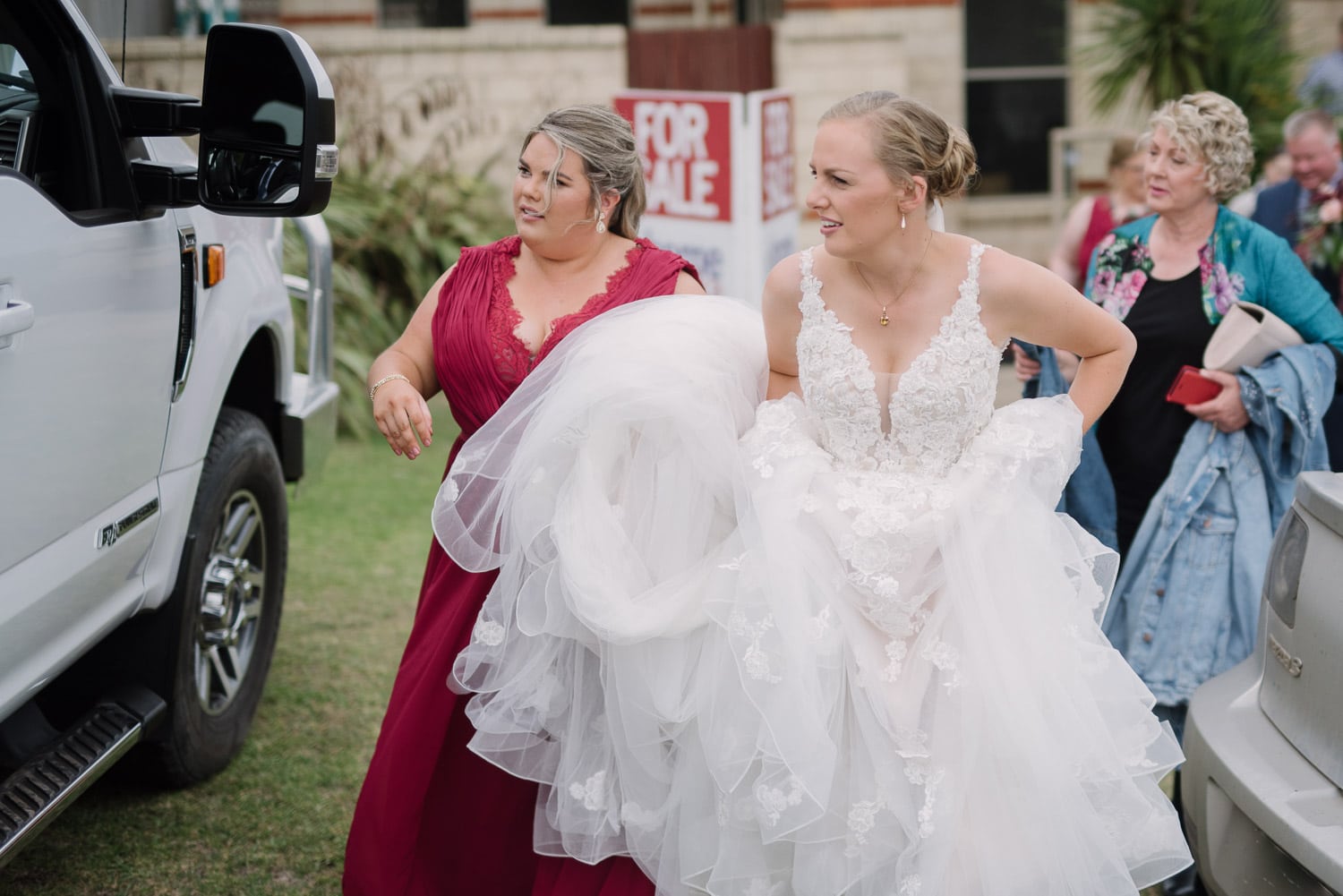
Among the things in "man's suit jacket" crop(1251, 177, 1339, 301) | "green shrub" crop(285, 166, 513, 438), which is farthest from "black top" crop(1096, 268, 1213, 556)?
"green shrub" crop(285, 166, 513, 438)

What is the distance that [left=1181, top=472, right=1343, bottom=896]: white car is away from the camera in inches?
112

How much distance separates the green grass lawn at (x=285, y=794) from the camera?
4055 millimetres

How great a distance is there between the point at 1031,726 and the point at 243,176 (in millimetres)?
2056

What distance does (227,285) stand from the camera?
428cm

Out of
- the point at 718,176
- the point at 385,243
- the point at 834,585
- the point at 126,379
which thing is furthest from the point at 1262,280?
the point at 385,243

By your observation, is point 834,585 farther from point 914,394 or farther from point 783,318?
point 783,318

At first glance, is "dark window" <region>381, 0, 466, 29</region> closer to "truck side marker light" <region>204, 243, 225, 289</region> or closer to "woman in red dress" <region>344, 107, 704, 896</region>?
"truck side marker light" <region>204, 243, 225, 289</region>

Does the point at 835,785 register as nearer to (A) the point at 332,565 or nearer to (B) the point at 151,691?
(B) the point at 151,691

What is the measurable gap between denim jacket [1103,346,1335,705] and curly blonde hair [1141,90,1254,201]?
1.74 ft

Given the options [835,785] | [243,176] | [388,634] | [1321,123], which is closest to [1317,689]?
[835,785]

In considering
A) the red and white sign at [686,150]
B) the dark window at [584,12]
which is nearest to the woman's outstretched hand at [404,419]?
the red and white sign at [686,150]

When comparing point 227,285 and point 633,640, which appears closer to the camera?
point 633,640

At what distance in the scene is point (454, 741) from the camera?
145 inches

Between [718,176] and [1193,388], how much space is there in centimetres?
417
